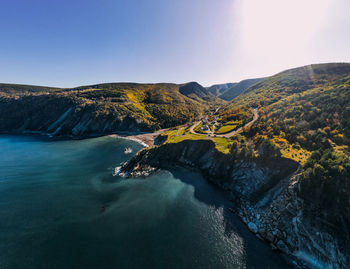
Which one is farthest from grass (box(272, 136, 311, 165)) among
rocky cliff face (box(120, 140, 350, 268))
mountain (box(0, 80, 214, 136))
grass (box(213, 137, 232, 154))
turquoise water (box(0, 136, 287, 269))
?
mountain (box(0, 80, 214, 136))

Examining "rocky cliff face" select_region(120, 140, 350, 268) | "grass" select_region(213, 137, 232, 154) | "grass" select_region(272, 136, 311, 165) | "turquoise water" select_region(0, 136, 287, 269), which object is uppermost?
"grass" select_region(272, 136, 311, 165)

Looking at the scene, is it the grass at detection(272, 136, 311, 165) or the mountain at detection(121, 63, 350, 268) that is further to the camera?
the grass at detection(272, 136, 311, 165)

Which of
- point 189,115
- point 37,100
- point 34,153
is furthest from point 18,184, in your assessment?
point 37,100

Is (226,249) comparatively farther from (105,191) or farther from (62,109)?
(62,109)

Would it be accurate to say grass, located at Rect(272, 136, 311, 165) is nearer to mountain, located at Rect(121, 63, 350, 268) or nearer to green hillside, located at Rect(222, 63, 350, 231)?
green hillside, located at Rect(222, 63, 350, 231)

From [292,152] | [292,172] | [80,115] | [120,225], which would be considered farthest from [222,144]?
[80,115]

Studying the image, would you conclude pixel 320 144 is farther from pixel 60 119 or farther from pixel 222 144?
pixel 60 119

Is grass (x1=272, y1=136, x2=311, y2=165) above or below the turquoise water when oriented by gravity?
above

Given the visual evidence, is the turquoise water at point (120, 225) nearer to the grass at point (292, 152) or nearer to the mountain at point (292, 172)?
the mountain at point (292, 172)
